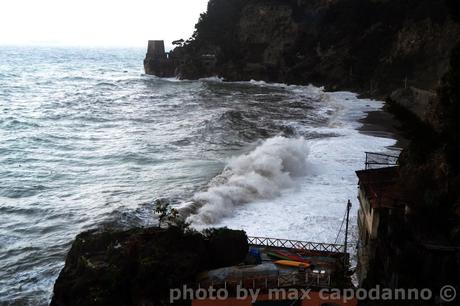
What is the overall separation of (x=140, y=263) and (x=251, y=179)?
1282 cm

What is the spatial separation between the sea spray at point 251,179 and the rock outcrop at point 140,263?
645 centimetres

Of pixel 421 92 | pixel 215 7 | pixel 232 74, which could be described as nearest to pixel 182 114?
pixel 421 92

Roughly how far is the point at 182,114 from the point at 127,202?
29.4m

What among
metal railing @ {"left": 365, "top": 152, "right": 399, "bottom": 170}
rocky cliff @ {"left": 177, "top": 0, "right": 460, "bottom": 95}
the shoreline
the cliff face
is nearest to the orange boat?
metal railing @ {"left": 365, "top": 152, "right": 399, "bottom": 170}

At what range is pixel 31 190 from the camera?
85.5 ft

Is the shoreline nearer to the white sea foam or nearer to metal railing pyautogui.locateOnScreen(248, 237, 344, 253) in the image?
the white sea foam

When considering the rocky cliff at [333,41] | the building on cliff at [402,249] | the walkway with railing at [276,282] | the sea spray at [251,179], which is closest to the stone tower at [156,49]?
the rocky cliff at [333,41]

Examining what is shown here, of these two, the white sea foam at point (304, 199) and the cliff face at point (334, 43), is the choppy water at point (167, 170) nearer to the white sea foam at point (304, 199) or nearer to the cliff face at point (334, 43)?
the white sea foam at point (304, 199)

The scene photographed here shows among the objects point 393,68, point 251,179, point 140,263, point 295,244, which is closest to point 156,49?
point 393,68

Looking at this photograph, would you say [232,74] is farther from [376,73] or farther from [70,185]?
[70,185]

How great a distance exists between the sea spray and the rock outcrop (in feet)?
21.2

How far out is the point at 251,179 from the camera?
25062mm

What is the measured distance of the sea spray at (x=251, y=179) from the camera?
72.8 ft

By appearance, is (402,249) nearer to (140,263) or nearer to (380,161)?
(140,263)
